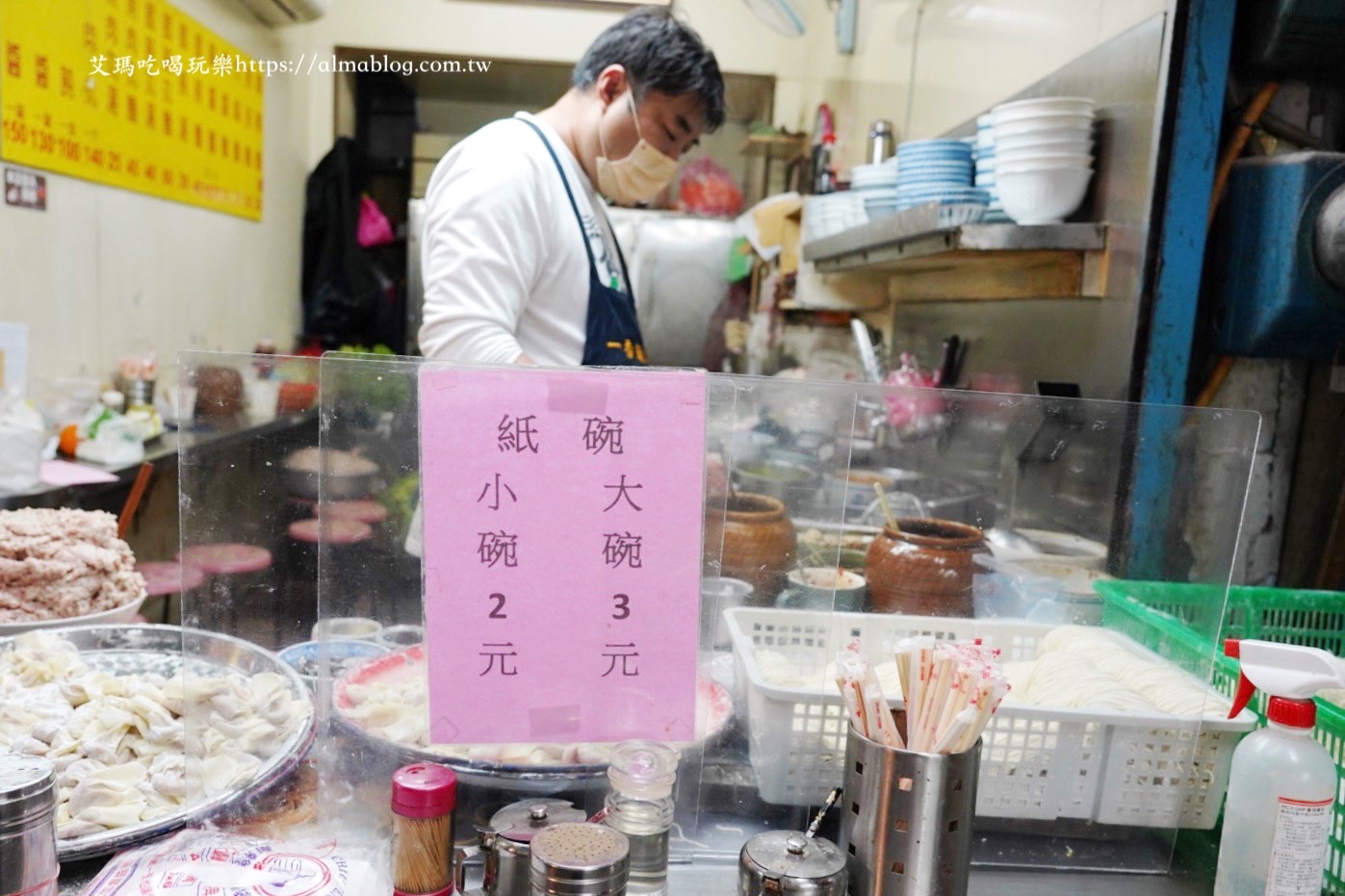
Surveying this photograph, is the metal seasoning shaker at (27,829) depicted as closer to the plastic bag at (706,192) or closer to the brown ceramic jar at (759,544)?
the brown ceramic jar at (759,544)

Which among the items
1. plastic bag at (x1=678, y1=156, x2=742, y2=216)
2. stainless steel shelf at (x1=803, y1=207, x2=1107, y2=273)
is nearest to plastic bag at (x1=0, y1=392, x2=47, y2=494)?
stainless steel shelf at (x1=803, y1=207, x2=1107, y2=273)

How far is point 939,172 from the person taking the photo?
2.15 meters

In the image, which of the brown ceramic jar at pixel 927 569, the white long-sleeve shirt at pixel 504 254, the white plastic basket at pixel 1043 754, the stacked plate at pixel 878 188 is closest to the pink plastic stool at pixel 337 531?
the white plastic basket at pixel 1043 754

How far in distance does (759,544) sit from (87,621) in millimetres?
898

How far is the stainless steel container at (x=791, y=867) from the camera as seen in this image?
63 centimetres

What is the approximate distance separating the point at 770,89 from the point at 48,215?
422 cm

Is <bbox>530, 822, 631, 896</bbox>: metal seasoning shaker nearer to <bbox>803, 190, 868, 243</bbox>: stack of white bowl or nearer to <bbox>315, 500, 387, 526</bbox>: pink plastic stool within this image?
<bbox>315, 500, 387, 526</bbox>: pink plastic stool

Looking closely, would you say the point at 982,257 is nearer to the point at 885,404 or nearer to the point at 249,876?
the point at 885,404

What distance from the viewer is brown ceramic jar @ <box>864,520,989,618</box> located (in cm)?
102

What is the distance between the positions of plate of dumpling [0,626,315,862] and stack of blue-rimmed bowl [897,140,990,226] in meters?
1.73

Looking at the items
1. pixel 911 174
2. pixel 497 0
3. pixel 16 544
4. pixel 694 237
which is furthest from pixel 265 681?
pixel 497 0

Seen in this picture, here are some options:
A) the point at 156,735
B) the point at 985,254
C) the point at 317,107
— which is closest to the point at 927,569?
the point at 156,735

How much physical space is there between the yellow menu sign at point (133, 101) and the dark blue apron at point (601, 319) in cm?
205

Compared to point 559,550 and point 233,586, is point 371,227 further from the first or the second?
point 559,550
